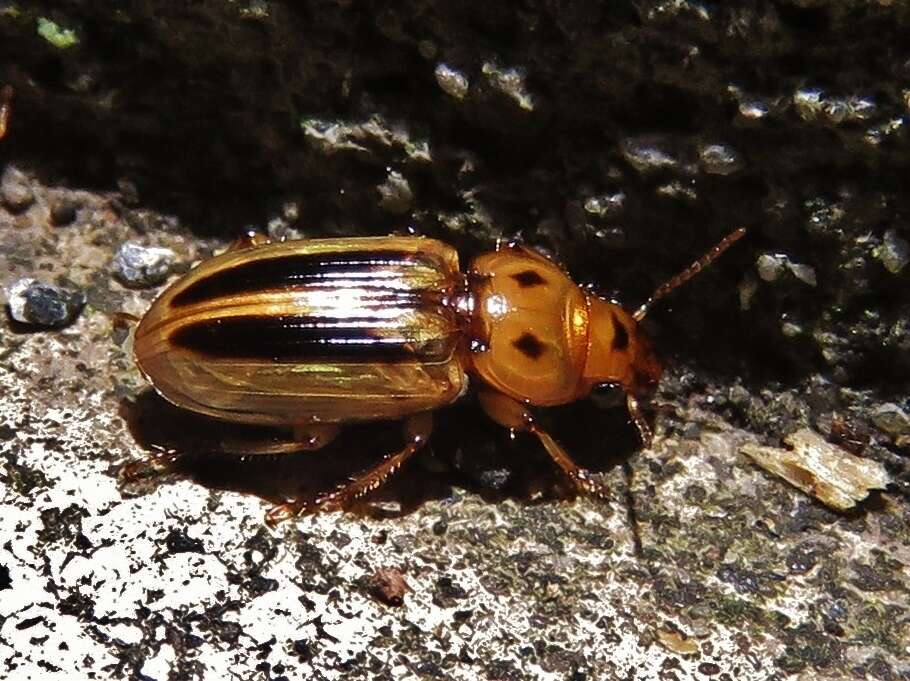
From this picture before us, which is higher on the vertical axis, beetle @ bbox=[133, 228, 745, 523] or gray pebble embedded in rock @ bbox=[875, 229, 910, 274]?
gray pebble embedded in rock @ bbox=[875, 229, 910, 274]

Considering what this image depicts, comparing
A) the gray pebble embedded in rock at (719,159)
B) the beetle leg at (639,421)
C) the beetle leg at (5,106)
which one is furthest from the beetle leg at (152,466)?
the gray pebble embedded in rock at (719,159)

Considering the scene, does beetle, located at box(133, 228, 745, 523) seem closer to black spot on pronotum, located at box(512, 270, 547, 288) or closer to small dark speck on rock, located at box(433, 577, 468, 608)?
black spot on pronotum, located at box(512, 270, 547, 288)

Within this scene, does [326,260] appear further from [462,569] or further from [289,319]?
[462,569]

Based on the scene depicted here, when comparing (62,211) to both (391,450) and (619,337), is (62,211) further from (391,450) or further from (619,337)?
(619,337)

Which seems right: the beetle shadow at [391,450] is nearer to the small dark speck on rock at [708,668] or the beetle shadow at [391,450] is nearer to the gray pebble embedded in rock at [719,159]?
the small dark speck on rock at [708,668]

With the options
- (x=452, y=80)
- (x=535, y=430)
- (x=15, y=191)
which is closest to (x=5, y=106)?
(x=15, y=191)

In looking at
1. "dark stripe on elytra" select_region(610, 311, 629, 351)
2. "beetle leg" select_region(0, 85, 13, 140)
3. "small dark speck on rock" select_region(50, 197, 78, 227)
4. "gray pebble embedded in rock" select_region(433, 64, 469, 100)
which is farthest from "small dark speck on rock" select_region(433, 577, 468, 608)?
"beetle leg" select_region(0, 85, 13, 140)

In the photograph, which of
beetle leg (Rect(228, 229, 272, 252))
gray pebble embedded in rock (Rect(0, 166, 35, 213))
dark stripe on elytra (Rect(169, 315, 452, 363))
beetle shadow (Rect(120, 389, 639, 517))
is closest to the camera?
dark stripe on elytra (Rect(169, 315, 452, 363))
